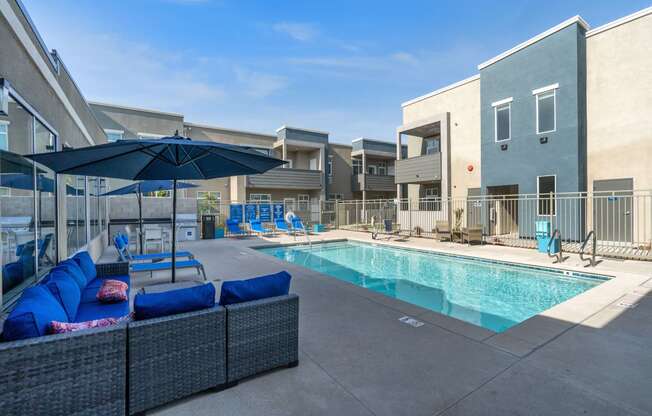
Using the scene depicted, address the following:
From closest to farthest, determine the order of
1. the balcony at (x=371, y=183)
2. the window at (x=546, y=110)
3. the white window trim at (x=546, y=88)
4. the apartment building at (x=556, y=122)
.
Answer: the apartment building at (x=556, y=122)
the white window trim at (x=546, y=88)
the window at (x=546, y=110)
the balcony at (x=371, y=183)

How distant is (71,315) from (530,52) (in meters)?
15.5

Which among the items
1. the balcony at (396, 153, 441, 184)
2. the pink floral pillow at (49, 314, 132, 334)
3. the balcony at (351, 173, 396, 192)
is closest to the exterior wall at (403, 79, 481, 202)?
the balcony at (396, 153, 441, 184)

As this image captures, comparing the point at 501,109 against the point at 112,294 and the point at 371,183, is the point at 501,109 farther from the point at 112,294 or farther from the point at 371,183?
the point at 112,294

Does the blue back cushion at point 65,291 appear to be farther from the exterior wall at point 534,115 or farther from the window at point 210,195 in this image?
the window at point 210,195

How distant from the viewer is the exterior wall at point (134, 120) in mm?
16406

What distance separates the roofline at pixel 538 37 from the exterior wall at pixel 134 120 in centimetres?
1618

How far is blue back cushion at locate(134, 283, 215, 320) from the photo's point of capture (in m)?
2.40

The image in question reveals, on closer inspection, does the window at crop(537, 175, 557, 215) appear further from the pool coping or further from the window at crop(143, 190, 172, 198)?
the window at crop(143, 190, 172, 198)

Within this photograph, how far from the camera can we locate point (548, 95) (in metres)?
11.7

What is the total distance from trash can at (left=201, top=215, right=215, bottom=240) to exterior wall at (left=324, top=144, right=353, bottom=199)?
37.2 feet

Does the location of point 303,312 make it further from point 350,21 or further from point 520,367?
point 350,21

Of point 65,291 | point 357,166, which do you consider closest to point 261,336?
point 65,291

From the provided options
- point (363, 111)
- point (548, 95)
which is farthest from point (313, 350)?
point (363, 111)

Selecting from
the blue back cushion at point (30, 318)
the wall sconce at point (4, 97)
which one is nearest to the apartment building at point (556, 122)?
the blue back cushion at point (30, 318)
